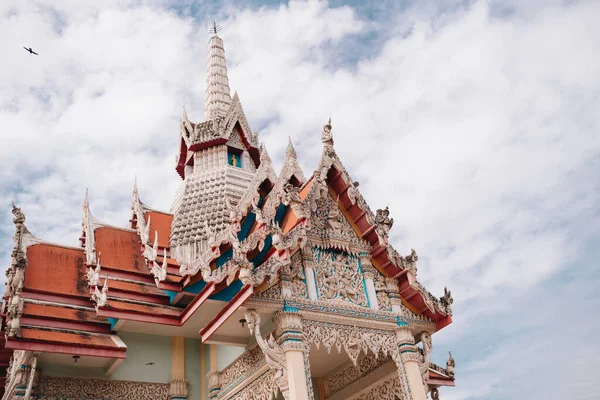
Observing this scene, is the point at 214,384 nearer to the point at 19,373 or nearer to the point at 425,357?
the point at 19,373

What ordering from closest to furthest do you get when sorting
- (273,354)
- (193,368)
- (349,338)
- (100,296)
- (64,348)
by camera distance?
(273,354) < (64,348) < (349,338) < (100,296) < (193,368)

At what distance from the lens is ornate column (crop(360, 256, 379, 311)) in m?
9.19

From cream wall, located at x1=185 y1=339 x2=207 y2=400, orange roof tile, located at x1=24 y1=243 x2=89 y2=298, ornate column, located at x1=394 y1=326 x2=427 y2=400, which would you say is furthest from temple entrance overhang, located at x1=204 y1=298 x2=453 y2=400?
orange roof tile, located at x1=24 y1=243 x2=89 y2=298

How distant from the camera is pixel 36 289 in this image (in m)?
9.57

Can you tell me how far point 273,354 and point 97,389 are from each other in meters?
3.23

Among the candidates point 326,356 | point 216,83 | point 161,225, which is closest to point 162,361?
point 326,356

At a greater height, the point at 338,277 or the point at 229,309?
the point at 338,277

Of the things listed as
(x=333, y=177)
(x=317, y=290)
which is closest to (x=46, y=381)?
(x=317, y=290)

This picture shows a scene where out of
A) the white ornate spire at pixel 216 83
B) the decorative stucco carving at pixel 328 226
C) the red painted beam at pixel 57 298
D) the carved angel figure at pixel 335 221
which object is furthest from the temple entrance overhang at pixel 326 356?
the white ornate spire at pixel 216 83

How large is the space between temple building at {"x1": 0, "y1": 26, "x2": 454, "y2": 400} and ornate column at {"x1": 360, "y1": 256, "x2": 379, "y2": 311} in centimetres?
2

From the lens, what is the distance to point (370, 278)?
9422mm

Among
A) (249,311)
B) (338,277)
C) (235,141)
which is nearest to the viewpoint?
(249,311)

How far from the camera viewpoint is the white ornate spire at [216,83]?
59.0ft

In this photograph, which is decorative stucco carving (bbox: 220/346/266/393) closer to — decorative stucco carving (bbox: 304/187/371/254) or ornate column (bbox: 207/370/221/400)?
ornate column (bbox: 207/370/221/400)
